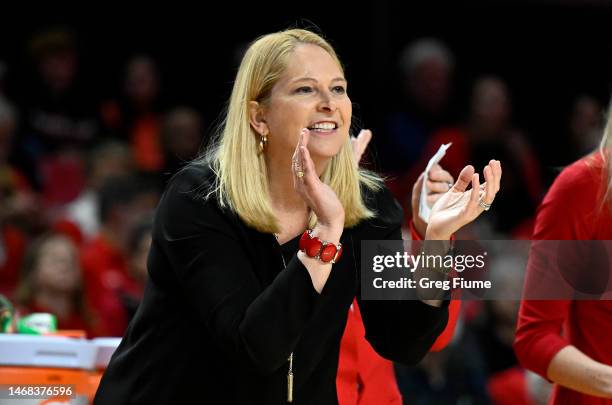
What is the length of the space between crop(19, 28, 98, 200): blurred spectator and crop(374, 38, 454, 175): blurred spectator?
1.67 m

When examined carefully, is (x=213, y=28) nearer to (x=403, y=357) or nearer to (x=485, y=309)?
(x=485, y=309)

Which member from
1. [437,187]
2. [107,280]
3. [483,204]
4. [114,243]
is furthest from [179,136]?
[483,204]

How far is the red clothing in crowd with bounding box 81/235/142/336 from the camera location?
5.10m

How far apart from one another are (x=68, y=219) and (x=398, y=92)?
2.11 metres

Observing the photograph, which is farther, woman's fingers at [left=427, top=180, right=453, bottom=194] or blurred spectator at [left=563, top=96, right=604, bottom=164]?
blurred spectator at [left=563, top=96, right=604, bottom=164]

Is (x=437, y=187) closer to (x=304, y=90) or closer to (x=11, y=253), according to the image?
(x=304, y=90)

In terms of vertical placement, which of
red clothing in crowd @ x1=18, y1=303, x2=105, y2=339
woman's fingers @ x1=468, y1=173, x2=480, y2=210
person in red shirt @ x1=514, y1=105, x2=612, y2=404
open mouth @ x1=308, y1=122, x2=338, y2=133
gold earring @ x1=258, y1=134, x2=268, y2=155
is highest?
open mouth @ x1=308, y1=122, x2=338, y2=133

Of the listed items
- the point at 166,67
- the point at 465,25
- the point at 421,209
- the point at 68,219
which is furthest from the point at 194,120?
the point at 421,209

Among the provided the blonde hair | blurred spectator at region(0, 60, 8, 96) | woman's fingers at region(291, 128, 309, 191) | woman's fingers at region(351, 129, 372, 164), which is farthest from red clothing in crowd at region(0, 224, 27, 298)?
woman's fingers at region(291, 128, 309, 191)

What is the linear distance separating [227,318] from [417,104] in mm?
4655

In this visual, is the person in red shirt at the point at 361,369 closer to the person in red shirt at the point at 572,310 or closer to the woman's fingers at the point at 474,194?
the person in red shirt at the point at 572,310

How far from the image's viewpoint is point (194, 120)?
675 centimetres

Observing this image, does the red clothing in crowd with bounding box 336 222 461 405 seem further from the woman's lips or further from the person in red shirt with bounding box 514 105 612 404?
the woman's lips

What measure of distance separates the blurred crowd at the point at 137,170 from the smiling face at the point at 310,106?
91.5 inches
